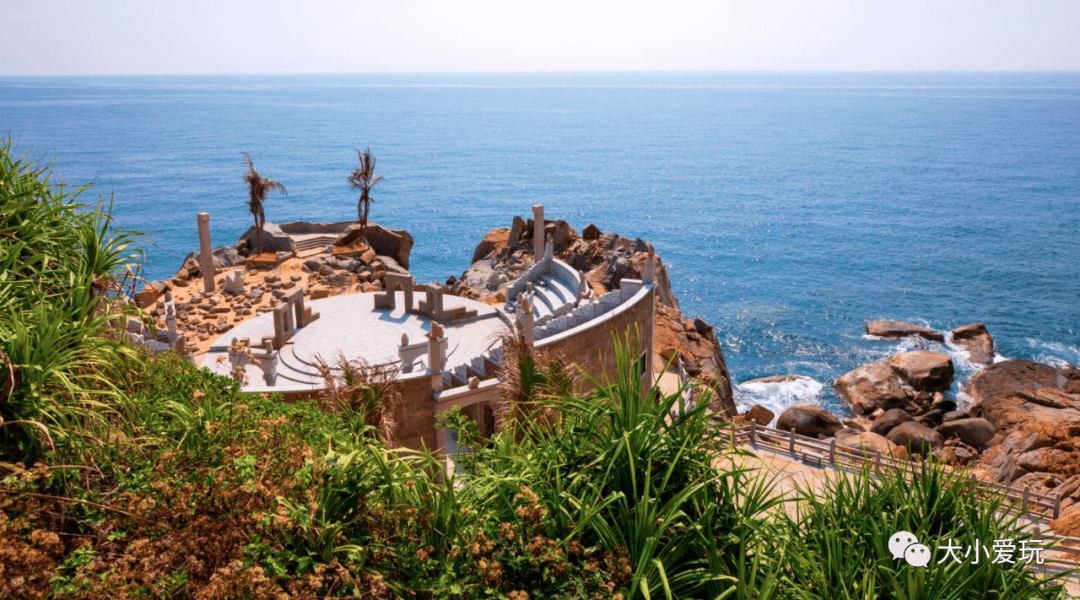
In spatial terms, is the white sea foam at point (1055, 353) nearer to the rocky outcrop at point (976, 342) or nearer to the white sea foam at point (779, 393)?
the rocky outcrop at point (976, 342)

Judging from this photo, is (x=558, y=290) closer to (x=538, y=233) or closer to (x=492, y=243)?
(x=538, y=233)

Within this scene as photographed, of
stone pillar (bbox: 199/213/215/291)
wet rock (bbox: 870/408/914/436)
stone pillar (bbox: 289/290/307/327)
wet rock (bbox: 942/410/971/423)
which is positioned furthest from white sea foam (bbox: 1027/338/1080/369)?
stone pillar (bbox: 199/213/215/291)

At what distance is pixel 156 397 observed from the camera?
9.41 meters

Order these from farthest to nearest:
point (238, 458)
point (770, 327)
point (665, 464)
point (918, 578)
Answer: point (770, 327) < point (665, 464) < point (918, 578) < point (238, 458)

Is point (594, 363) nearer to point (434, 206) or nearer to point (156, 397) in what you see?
point (156, 397)

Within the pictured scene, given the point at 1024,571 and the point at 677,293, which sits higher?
the point at 1024,571

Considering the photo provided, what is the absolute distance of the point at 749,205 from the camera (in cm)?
10256

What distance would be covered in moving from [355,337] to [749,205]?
3390 inches

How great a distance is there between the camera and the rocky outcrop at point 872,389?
3888 cm

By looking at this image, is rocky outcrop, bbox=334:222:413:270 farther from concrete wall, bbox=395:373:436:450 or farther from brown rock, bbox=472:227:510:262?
concrete wall, bbox=395:373:436:450

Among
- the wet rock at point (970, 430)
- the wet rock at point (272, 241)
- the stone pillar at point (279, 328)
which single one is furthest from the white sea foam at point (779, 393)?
the wet rock at point (272, 241)

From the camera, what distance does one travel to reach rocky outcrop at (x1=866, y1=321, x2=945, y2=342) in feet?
171

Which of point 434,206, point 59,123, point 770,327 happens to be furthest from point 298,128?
point 770,327

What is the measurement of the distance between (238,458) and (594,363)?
16172 millimetres
